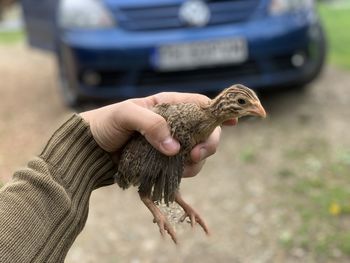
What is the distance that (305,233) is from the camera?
373 centimetres

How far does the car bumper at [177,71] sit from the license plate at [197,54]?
0.05m

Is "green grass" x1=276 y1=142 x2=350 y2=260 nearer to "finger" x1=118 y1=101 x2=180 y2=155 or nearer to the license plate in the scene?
the license plate

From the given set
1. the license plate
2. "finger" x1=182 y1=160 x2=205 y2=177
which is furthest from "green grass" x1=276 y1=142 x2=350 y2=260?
"finger" x1=182 y1=160 x2=205 y2=177

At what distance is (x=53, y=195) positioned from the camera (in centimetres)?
190

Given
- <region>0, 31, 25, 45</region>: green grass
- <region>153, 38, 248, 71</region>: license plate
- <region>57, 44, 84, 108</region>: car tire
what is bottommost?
<region>0, 31, 25, 45</region>: green grass

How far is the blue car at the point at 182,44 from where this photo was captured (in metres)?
5.05

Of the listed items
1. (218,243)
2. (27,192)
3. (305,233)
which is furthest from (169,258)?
(27,192)

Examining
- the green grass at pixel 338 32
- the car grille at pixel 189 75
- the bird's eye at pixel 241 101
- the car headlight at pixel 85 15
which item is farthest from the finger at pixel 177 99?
the green grass at pixel 338 32

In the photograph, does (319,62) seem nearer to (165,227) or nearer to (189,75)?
(189,75)

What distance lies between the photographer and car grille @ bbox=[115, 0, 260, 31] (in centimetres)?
518

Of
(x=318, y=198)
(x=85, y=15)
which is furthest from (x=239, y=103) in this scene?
(x=85, y=15)

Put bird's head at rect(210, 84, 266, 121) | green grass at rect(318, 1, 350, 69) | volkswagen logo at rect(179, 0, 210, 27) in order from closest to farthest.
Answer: bird's head at rect(210, 84, 266, 121), volkswagen logo at rect(179, 0, 210, 27), green grass at rect(318, 1, 350, 69)

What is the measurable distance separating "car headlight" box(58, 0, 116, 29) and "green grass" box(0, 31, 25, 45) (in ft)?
20.9

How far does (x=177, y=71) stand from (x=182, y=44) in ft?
0.84
